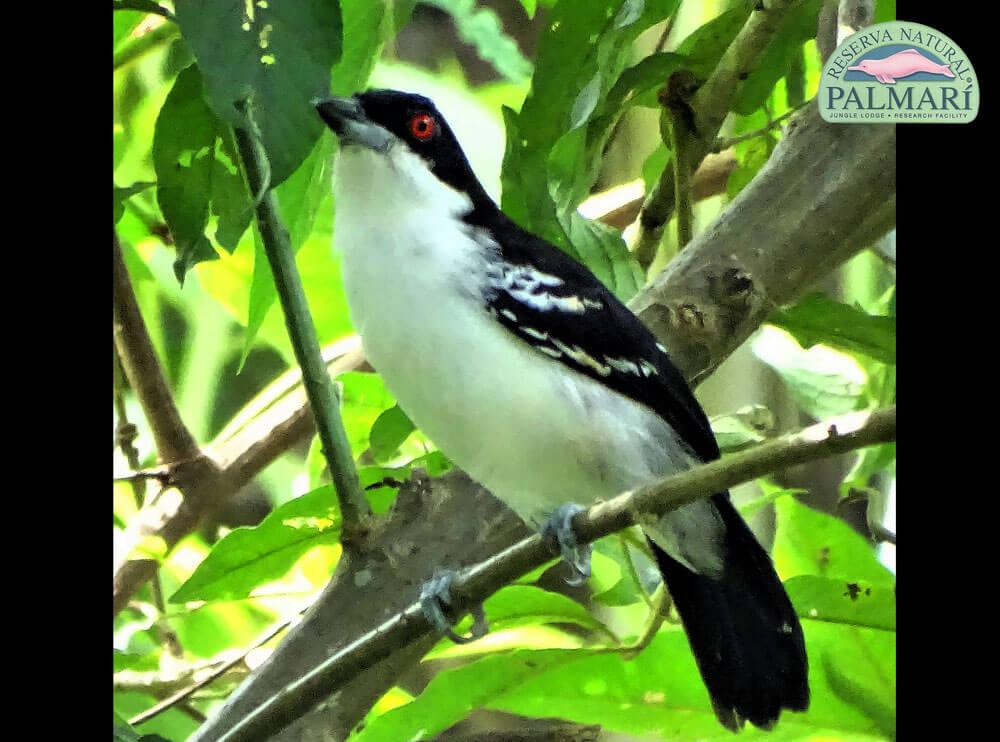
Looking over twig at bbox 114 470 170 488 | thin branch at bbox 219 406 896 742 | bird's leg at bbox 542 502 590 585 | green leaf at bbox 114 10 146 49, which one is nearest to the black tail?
bird's leg at bbox 542 502 590 585

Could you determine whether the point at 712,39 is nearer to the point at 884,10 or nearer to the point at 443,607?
the point at 884,10

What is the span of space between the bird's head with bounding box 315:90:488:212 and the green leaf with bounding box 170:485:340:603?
1.00ft

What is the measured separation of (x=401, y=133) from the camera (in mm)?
1038

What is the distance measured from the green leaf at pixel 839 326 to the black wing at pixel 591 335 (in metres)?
0.16

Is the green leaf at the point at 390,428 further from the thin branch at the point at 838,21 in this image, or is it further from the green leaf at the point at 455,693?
the thin branch at the point at 838,21

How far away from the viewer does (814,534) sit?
1.03 metres

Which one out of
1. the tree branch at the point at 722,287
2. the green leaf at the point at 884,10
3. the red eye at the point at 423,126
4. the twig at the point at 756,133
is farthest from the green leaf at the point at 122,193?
the green leaf at the point at 884,10

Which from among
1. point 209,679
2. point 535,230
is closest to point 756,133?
point 535,230

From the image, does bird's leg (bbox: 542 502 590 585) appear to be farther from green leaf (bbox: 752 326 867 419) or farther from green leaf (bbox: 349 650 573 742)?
green leaf (bbox: 752 326 867 419)

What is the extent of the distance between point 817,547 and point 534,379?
1.03 feet

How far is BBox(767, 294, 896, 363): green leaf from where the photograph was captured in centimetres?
104

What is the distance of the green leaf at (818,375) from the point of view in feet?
3.81
